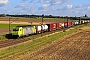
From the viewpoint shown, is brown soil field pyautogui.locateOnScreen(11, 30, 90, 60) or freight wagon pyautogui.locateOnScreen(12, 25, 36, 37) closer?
brown soil field pyautogui.locateOnScreen(11, 30, 90, 60)

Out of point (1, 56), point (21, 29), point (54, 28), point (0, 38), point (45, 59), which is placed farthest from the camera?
point (54, 28)

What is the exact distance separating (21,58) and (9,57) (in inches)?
74.3

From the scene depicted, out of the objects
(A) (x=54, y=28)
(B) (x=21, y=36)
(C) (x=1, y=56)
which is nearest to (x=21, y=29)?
(B) (x=21, y=36)

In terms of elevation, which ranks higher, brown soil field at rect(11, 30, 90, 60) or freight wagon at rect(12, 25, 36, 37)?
freight wagon at rect(12, 25, 36, 37)

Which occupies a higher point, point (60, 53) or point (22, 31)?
point (22, 31)

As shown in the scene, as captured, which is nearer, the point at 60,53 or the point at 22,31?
the point at 60,53

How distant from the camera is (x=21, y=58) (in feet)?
109

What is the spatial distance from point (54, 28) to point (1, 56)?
6623cm

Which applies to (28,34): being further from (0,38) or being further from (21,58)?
(21,58)

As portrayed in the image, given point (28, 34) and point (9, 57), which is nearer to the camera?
point (9, 57)

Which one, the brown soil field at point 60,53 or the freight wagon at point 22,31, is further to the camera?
the freight wagon at point 22,31

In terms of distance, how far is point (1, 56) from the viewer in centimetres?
3450

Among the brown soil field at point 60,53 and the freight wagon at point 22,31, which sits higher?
the freight wagon at point 22,31

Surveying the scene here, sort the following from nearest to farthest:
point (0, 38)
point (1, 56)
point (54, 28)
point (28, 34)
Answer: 1. point (1, 56)
2. point (0, 38)
3. point (28, 34)
4. point (54, 28)
